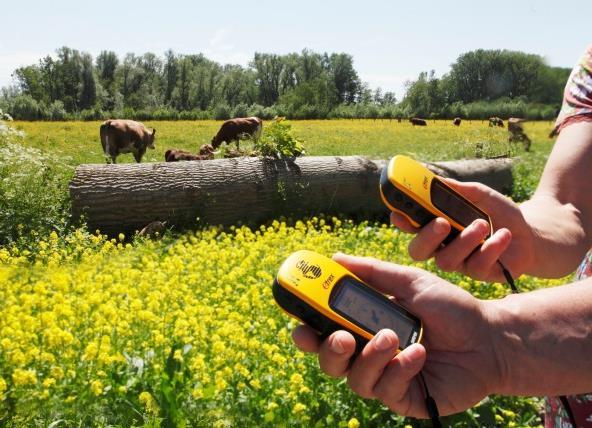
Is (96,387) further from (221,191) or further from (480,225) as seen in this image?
(221,191)

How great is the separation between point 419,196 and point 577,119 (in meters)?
0.41

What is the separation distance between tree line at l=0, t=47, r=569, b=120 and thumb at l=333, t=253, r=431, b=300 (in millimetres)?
3063

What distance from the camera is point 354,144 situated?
367 inches

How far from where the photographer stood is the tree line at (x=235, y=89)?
446cm

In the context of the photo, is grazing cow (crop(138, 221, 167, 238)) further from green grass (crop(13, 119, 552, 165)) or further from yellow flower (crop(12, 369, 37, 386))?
yellow flower (crop(12, 369, 37, 386))

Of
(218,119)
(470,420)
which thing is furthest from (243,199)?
(470,420)

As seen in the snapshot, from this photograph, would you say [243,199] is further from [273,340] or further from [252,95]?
[273,340]

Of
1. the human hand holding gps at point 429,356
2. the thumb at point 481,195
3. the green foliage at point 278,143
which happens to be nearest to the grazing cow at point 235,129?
the green foliage at point 278,143

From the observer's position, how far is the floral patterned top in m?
1.04

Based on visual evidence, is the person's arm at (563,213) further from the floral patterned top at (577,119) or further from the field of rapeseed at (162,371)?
the field of rapeseed at (162,371)

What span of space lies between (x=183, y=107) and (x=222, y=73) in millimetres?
733

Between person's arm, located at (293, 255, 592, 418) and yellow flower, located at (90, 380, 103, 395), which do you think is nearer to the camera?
person's arm, located at (293, 255, 592, 418)

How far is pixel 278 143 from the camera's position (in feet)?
23.5

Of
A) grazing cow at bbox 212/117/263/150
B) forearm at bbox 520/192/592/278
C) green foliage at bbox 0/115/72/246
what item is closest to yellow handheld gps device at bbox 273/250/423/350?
forearm at bbox 520/192/592/278
